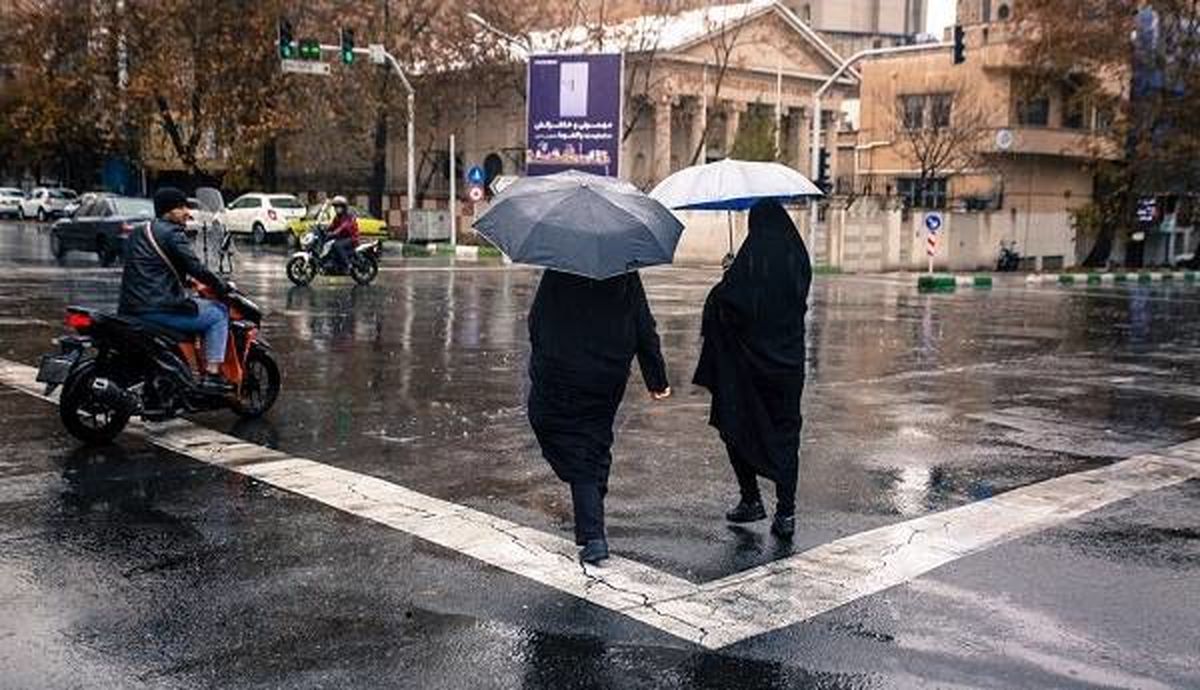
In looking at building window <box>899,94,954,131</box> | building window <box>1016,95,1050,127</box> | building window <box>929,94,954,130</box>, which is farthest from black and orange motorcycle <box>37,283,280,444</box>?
building window <box>1016,95,1050,127</box>

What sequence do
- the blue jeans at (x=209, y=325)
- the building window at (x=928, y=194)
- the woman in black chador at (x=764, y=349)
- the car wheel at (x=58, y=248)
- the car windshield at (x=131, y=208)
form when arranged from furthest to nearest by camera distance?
the building window at (x=928, y=194)
the car wheel at (x=58, y=248)
the car windshield at (x=131, y=208)
the blue jeans at (x=209, y=325)
the woman in black chador at (x=764, y=349)

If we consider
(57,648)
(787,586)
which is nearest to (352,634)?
(57,648)

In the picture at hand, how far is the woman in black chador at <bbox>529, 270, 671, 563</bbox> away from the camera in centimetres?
586

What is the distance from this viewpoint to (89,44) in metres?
46.6

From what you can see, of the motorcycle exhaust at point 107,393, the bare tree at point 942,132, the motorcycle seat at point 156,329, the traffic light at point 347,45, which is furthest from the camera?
the bare tree at point 942,132

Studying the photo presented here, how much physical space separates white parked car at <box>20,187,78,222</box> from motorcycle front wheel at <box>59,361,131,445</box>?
52.1 m

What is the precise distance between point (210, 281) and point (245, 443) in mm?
1235

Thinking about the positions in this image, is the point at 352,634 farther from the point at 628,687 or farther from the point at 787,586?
the point at 787,586

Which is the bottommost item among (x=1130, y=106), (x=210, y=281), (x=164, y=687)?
(x=164, y=687)

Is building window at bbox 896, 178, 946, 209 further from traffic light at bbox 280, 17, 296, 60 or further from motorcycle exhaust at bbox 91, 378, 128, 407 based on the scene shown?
motorcycle exhaust at bbox 91, 378, 128, 407

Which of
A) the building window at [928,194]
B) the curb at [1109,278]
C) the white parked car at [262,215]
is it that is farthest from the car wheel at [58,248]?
the building window at [928,194]

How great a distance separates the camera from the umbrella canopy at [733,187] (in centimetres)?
673

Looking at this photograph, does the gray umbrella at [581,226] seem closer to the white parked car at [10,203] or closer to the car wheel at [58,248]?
the car wheel at [58,248]

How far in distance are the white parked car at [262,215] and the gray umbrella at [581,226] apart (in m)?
35.7
